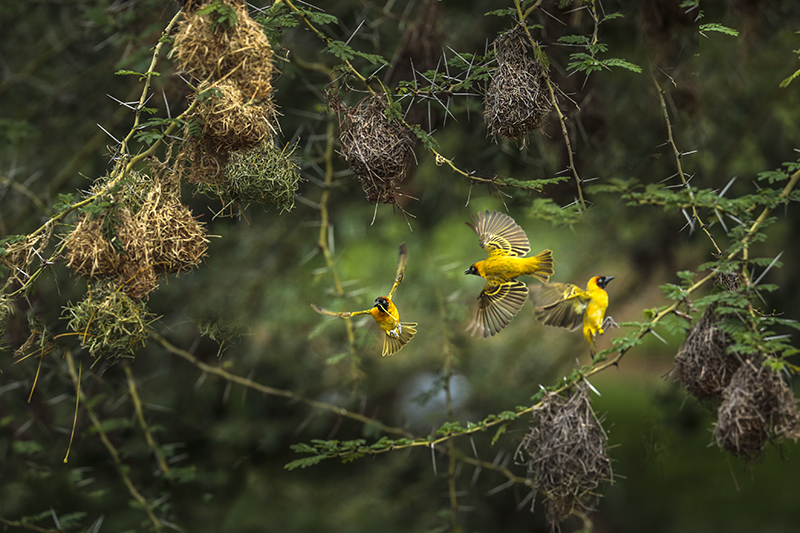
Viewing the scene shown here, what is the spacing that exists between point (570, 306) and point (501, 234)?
348mm

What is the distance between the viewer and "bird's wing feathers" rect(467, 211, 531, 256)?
2605mm

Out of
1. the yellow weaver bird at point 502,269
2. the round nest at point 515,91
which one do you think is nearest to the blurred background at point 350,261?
the round nest at point 515,91

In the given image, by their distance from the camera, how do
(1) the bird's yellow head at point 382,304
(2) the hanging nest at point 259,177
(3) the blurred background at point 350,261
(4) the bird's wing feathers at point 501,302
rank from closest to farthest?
(1) the bird's yellow head at point 382,304
(4) the bird's wing feathers at point 501,302
(2) the hanging nest at point 259,177
(3) the blurred background at point 350,261

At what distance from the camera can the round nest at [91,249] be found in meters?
2.35

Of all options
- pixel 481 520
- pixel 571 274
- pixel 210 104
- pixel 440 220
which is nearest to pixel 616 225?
pixel 571 274

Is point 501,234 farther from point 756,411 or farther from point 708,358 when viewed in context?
point 756,411

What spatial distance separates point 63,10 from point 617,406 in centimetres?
718

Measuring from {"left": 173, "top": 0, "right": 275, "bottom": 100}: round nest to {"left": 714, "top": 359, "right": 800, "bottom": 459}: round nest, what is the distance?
1.86 m

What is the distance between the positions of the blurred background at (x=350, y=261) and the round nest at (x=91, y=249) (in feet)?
6.03

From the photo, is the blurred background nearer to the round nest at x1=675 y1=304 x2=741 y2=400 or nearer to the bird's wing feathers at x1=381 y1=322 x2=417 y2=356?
the round nest at x1=675 y1=304 x2=741 y2=400

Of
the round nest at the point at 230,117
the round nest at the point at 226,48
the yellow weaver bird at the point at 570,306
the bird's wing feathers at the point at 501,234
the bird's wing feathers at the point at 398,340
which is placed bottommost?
the yellow weaver bird at the point at 570,306

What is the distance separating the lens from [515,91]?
8.73ft

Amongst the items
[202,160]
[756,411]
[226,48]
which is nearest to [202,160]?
[202,160]

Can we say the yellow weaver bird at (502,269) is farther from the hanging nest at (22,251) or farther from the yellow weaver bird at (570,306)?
the hanging nest at (22,251)
